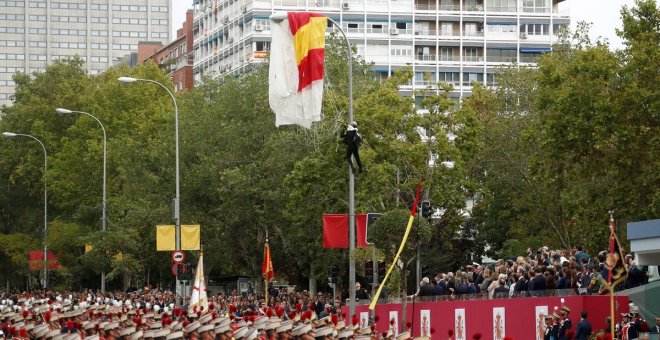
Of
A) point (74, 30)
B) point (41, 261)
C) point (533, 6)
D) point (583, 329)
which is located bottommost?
point (583, 329)

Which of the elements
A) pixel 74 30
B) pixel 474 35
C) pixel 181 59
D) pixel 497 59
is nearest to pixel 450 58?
pixel 474 35

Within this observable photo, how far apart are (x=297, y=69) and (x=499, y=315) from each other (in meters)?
6.97

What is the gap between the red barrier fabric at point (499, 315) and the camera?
93.7 feet

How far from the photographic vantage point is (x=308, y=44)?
32.3m

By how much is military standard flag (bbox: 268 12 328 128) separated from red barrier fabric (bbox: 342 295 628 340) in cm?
507

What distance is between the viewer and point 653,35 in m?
43.7

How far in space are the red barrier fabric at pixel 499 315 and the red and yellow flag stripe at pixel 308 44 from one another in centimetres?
571

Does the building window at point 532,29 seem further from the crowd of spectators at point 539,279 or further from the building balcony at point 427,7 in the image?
the crowd of spectators at point 539,279

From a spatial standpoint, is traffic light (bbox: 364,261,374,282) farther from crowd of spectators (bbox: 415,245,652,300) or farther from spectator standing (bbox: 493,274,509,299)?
spectator standing (bbox: 493,274,509,299)

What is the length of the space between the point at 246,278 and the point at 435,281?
121 feet

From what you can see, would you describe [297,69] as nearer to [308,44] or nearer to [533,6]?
[308,44]

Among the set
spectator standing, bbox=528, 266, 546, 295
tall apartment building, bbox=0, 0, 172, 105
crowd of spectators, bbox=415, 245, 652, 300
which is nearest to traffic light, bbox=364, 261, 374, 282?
crowd of spectators, bbox=415, 245, 652, 300

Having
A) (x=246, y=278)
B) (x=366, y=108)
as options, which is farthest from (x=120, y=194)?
(x=366, y=108)

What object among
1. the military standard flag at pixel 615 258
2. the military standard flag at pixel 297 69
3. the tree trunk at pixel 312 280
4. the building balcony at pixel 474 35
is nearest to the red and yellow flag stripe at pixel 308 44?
the military standard flag at pixel 297 69
